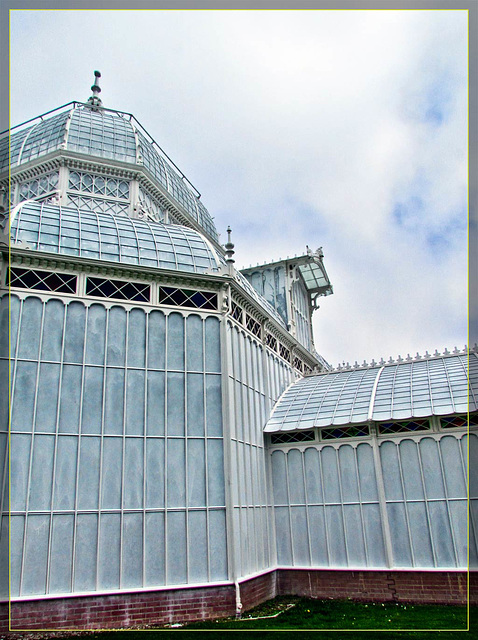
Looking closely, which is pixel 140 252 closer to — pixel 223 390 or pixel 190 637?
pixel 223 390

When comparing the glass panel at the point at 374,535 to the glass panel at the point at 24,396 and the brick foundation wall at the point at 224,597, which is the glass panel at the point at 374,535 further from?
the glass panel at the point at 24,396

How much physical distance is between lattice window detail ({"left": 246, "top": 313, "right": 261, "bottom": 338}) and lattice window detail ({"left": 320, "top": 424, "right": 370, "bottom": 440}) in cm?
501

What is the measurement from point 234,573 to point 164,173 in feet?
68.8

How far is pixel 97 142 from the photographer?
974 inches

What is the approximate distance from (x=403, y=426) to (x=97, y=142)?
66.3 ft

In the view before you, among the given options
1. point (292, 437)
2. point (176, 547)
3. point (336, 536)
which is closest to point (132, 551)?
point (176, 547)

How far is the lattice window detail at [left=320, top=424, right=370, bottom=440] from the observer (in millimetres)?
18797

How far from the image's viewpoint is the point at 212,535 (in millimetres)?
15273

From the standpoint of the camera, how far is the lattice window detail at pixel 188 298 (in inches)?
686

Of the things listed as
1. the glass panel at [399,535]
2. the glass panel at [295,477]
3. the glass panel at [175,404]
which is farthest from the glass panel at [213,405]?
the glass panel at [399,535]

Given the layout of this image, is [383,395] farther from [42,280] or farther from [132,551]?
[42,280]

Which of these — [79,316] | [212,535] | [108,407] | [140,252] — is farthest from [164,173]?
[212,535]

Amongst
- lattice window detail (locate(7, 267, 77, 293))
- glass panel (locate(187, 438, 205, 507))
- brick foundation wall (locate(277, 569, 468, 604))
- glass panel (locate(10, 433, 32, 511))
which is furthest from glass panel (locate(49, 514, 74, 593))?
brick foundation wall (locate(277, 569, 468, 604))

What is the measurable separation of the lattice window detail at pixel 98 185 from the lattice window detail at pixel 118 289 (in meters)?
8.67
